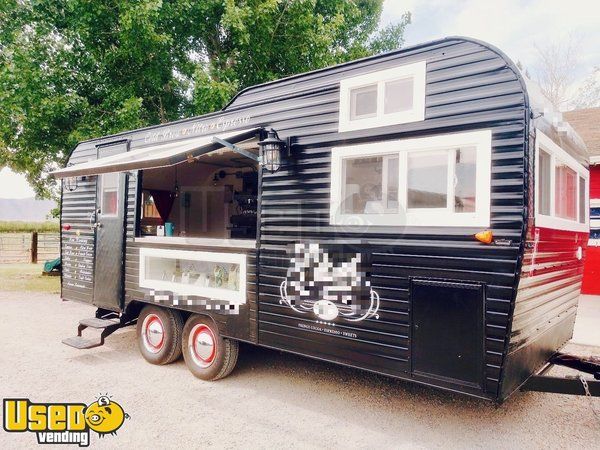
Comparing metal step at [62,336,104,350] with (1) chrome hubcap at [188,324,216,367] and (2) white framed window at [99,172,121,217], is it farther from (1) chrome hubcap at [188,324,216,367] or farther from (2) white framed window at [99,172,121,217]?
(2) white framed window at [99,172,121,217]

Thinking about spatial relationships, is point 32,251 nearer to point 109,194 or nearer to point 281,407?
point 109,194

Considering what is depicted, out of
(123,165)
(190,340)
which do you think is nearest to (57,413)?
(190,340)

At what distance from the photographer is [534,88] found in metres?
3.18

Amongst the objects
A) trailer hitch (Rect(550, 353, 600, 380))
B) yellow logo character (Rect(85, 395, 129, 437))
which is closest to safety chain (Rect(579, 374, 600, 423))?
trailer hitch (Rect(550, 353, 600, 380))

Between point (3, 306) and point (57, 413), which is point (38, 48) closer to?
point (3, 306)

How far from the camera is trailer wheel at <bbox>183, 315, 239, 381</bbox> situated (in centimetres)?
453

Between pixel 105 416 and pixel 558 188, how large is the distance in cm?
448

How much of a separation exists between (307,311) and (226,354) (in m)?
1.27

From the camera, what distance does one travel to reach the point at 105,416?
3717 mm

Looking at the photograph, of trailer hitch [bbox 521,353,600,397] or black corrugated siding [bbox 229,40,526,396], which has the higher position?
black corrugated siding [bbox 229,40,526,396]

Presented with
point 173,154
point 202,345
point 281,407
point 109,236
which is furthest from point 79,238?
point 281,407

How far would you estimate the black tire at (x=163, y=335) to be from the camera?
5012 millimetres

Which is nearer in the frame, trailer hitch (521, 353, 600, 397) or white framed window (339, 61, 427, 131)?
trailer hitch (521, 353, 600, 397)

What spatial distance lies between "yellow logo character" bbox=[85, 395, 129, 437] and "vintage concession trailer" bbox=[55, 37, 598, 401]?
101 cm
